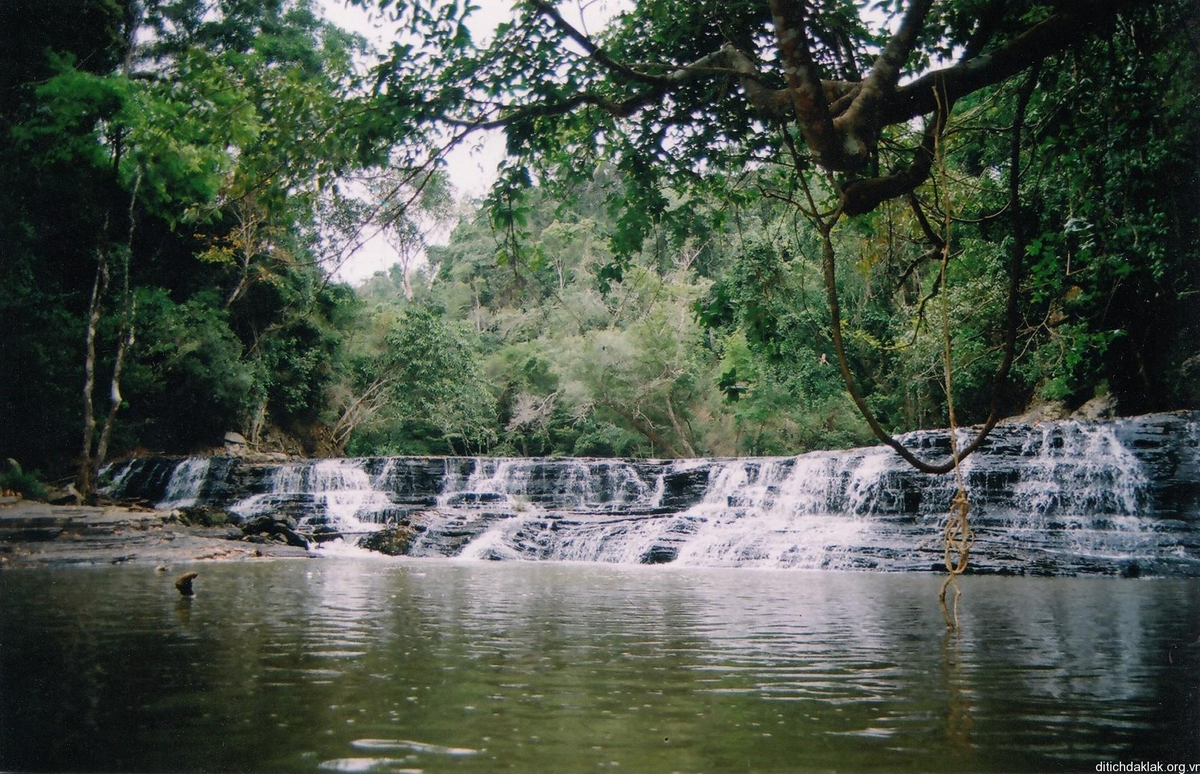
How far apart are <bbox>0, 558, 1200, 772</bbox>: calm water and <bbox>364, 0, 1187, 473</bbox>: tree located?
1000mm

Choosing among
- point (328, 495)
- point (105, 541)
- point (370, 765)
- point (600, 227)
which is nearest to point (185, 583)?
point (370, 765)

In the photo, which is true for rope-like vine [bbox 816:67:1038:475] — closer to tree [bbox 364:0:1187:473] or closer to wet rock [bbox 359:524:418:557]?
tree [bbox 364:0:1187:473]

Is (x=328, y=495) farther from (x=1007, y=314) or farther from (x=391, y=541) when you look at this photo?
(x=1007, y=314)

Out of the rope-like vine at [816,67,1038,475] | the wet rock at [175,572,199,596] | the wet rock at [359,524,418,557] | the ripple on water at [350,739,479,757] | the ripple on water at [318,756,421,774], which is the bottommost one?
the wet rock at [359,524,418,557]

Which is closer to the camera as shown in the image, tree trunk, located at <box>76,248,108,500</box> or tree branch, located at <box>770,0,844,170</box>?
tree branch, located at <box>770,0,844,170</box>

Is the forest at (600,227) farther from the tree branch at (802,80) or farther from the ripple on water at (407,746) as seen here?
the ripple on water at (407,746)

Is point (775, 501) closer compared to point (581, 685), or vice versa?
point (581, 685)

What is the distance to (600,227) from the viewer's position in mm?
39438

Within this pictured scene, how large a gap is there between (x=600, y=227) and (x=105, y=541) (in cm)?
2943

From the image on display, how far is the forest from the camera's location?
16.1 ft

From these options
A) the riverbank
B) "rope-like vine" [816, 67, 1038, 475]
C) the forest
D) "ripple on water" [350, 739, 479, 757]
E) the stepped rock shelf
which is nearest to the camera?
"ripple on water" [350, 739, 479, 757]

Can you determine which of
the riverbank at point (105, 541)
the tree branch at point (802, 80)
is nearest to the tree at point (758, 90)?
the tree branch at point (802, 80)

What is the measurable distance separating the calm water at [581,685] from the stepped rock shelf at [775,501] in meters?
6.50

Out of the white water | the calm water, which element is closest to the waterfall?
the white water
